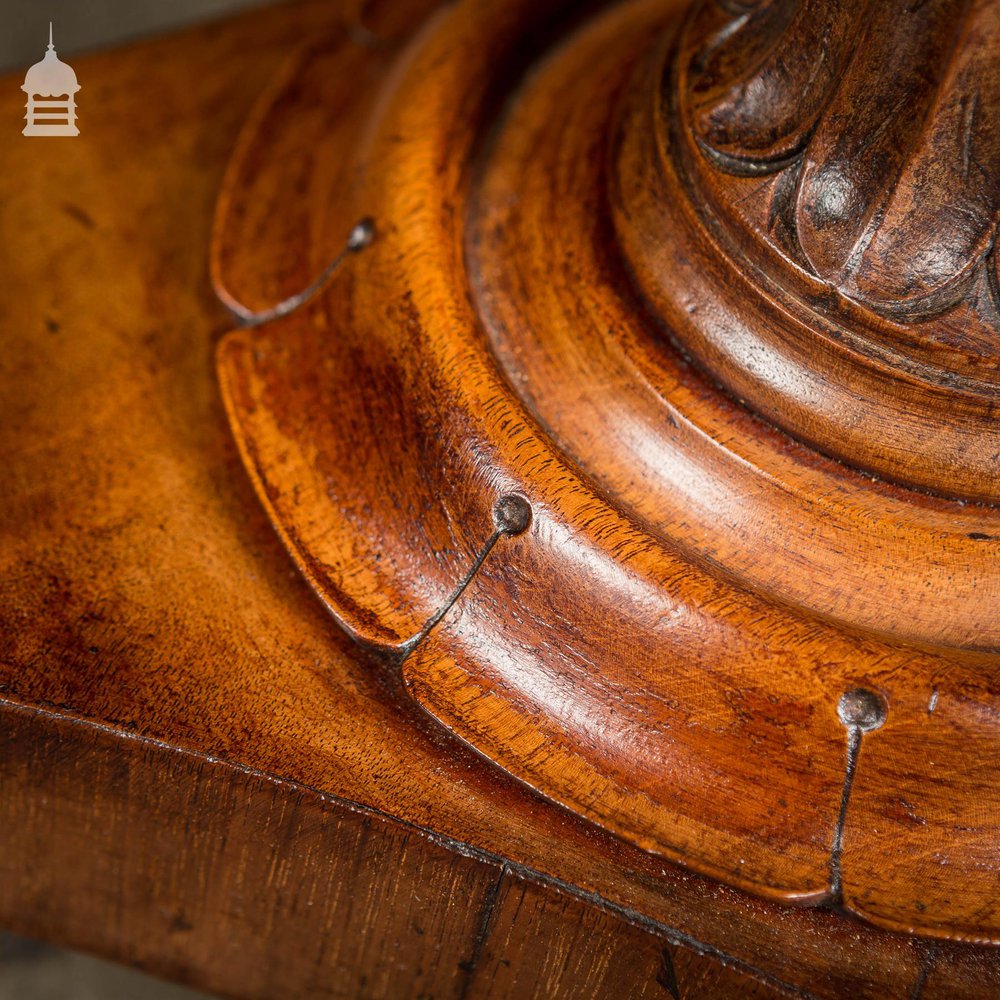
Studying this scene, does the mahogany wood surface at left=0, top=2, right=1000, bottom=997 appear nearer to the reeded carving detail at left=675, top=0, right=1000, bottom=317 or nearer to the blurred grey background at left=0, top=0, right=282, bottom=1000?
the reeded carving detail at left=675, top=0, right=1000, bottom=317

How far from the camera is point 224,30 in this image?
3.51 feet

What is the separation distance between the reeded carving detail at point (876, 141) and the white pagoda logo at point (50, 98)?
56cm

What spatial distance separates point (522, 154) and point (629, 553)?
0.31 meters

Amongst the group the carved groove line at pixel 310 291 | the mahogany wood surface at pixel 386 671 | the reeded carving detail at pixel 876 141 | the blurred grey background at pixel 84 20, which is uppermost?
the blurred grey background at pixel 84 20

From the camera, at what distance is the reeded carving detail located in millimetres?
615

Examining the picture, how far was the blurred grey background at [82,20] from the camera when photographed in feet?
5.14

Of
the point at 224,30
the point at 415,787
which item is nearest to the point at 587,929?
the point at 415,787

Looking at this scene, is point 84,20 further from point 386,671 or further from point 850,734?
point 850,734

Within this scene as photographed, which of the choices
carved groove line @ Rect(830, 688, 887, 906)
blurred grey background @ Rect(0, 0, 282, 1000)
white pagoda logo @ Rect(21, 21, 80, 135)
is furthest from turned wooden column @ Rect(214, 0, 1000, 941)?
blurred grey background @ Rect(0, 0, 282, 1000)

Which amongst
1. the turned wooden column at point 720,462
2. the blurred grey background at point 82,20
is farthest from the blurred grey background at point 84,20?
the turned wooden column at point 720,462

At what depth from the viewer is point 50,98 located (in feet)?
3.24

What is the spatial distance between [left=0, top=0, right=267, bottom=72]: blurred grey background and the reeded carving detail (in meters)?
1.07

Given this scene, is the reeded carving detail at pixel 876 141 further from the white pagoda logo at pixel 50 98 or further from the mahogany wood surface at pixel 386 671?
the white pagoda logo at pixel 50 98

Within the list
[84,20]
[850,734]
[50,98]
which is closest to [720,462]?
[850,734]
